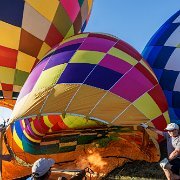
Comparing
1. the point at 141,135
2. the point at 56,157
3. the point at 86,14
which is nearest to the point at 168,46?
the point at 86,14

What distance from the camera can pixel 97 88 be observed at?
535 cm

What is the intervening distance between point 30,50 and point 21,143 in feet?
7.14

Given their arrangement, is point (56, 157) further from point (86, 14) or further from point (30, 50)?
point (86, 14)

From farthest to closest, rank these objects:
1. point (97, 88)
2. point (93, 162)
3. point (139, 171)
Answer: point (93, 162)
point (139, 171)
point (97, 88)

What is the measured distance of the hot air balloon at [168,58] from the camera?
7730 mm

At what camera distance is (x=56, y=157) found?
779 cm

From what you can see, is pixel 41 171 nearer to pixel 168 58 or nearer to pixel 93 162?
pixel 93 162

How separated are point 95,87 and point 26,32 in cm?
251

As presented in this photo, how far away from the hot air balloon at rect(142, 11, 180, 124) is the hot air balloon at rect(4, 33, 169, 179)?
155cm

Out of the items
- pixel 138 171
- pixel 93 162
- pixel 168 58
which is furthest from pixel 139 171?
pixel 168 58

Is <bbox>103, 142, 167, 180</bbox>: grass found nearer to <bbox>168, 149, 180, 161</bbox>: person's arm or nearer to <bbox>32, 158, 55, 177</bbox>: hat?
<bbox>168, 149, 180, 161</bbox>: person's arm

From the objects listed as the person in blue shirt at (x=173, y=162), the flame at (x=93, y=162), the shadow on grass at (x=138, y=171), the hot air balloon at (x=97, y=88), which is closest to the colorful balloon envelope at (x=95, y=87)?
the hot air balloon at (x=97, y=88)

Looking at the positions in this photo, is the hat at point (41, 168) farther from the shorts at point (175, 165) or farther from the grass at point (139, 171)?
the grass at point (139, 171)

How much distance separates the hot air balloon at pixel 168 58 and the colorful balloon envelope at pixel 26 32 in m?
2.15
